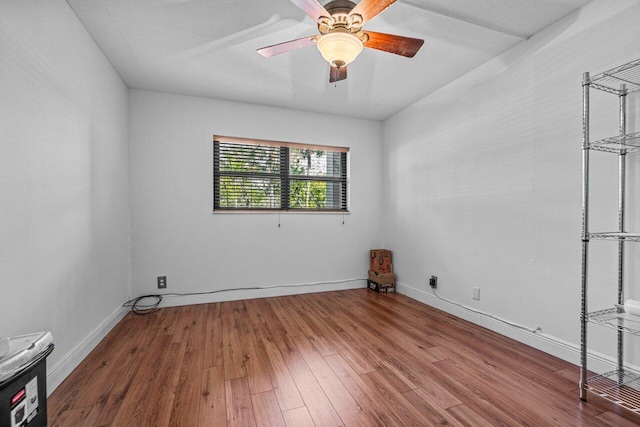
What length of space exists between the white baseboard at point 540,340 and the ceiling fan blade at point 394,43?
2.20m

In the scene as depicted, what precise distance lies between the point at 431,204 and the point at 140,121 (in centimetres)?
333

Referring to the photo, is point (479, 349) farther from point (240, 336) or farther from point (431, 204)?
point (240, 336)

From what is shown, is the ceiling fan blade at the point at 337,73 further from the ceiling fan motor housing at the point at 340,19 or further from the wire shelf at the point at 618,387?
the wire shelf at the point at 618,387

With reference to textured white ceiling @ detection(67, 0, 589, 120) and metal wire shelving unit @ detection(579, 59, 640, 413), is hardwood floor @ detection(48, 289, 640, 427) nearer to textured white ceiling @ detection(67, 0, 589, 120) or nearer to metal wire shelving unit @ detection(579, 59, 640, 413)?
metal wire shelving unit @ detection(579, 59, 640, 413)

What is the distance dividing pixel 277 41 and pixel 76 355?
104 inches

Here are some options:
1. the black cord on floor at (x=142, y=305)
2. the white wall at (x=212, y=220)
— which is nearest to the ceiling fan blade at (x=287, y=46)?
the white wall at (x=212, y=220)

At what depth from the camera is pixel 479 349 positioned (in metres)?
2.11

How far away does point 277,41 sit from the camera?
2189 mm

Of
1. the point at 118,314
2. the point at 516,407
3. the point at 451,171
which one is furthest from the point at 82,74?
the point at 516,407

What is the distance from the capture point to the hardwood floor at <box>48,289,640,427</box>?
55.9 inches

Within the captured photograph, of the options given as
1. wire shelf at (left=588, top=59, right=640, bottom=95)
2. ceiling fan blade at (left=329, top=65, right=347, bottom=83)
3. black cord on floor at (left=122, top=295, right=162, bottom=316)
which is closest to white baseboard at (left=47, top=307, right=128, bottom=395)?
black cord on floor at (left=122, top=295, right=162, bottom=316)

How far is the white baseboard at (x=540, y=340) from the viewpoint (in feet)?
5.76

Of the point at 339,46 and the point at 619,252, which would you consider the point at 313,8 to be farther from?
the point at 619,252

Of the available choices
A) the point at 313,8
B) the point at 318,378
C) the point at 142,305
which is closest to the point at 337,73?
the point at 313,8
